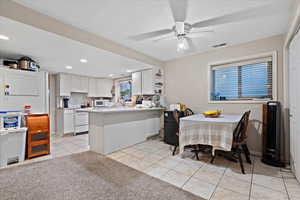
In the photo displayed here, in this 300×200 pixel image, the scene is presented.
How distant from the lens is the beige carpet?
1561 mm

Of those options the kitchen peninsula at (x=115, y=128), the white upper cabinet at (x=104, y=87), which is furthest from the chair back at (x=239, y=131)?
the white upper cabinet at (x=104, y=87)

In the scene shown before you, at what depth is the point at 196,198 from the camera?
1.52 meters

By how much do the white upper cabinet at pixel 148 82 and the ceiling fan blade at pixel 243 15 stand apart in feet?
7.07

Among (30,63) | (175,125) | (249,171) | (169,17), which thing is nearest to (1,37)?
(30,63)

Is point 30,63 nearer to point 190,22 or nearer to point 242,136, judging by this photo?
point 190,22

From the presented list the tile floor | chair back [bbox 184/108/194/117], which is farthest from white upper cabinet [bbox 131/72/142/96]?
the tile floor

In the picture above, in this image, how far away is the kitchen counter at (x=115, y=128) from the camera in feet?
9.16

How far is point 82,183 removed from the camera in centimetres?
180

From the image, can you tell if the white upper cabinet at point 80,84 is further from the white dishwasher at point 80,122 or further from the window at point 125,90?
the window at point 125,90

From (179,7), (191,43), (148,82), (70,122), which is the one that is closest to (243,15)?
(191,43)

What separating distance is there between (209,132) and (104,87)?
15.6 feet

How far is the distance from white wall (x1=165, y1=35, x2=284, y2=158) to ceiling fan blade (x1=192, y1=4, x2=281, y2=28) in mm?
969

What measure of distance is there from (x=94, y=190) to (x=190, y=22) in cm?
278

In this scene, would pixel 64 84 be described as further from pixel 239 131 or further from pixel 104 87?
pixel 239 131
